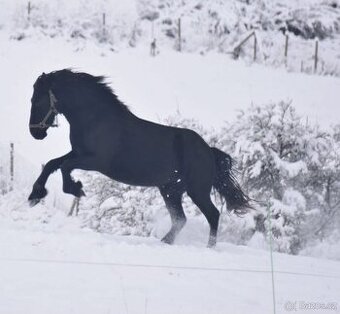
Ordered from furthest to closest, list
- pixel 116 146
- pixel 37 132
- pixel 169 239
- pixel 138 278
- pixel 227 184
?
pixel 227 184
pixel 169 239
pixel 37 132
pixel 116 146
pixel 138 278

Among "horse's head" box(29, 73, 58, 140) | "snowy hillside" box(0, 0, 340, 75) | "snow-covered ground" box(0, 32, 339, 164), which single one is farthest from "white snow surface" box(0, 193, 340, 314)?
"snowy hillside" box(0, 0, 340, 75)

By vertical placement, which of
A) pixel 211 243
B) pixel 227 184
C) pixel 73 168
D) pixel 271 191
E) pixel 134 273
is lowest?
pixel 271 191

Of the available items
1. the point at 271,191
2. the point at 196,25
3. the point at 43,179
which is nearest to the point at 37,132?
the point at 43,179

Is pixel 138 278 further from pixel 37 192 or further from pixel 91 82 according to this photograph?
pixel 91 82

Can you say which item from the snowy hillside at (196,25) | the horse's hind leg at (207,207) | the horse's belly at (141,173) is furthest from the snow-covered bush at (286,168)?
the snowy hillside at (196,25)

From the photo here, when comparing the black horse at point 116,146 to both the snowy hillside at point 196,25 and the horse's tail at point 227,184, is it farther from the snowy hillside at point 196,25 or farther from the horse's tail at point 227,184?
the snowy hillside at point 196,25

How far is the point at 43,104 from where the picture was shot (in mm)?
7070

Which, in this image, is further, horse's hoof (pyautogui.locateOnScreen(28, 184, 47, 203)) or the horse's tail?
the horse's tail

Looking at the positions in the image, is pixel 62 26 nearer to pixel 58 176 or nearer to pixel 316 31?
pixel 58 176

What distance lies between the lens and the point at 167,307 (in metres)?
4.58

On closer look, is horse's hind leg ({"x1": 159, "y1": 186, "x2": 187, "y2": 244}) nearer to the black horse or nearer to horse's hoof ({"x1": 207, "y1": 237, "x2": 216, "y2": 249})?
the black horse

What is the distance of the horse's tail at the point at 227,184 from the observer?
767cm

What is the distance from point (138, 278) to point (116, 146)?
2.18 meters

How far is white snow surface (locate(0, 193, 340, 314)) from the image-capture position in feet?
14.8
